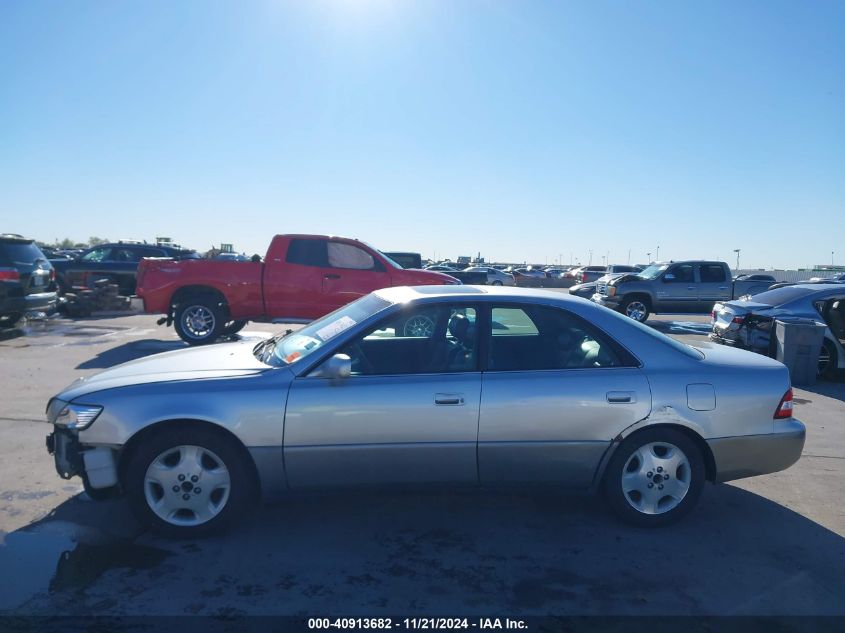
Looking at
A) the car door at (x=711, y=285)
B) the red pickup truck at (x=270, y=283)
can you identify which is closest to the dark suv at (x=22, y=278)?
the red pickup truck at (x=270, y=283)

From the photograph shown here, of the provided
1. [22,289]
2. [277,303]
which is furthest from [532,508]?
[22,289]

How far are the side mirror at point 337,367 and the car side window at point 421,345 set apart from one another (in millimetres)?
194

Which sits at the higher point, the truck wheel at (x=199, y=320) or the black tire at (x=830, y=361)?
the truck wheel at (x=199, y=320)

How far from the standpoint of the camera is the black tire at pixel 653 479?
3838mm

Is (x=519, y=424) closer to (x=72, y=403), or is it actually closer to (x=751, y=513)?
(x=751, y=513)

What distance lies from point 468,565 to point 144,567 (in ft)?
5.82

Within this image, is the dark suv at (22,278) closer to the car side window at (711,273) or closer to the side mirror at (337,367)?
the side mirror at (337,367)

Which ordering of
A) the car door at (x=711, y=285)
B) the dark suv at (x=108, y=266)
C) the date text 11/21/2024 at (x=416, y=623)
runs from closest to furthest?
the date text 11/21/2024 at (x=416, y=623) < the car door at (x=711, y=285) < the dark suv at (x=108, y=266)

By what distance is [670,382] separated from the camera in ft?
12.6

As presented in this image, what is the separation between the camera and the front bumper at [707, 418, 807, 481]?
153 inches

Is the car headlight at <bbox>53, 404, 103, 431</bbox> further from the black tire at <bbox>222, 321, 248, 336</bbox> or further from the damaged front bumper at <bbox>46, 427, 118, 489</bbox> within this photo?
the black tire at <bbox>222, 321, 248, 336</bbox>

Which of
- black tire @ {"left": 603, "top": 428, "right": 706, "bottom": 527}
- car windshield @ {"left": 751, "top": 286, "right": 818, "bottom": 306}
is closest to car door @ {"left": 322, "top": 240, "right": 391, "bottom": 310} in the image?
car windshield @ {"left": 751, "top": 286, "right": 818, "bottom": 306}

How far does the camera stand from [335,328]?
4.05m

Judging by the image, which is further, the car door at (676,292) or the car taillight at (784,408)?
the car door at (676,292)
